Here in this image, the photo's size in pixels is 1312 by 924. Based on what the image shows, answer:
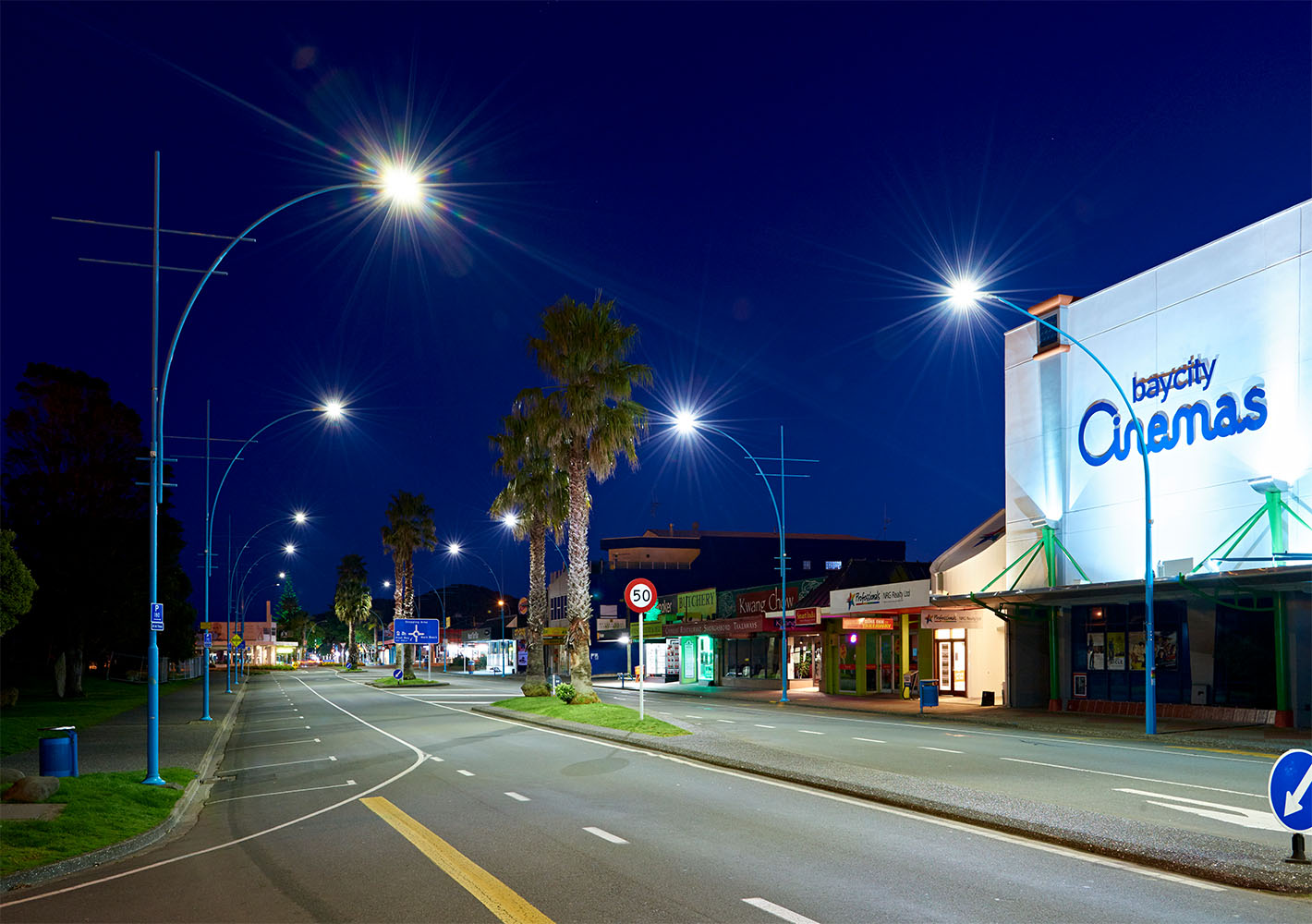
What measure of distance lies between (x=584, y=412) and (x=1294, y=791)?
25502 mm

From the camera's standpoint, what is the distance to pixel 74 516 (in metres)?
47.1

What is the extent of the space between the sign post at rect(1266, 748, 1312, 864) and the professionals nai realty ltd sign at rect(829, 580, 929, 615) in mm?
29890

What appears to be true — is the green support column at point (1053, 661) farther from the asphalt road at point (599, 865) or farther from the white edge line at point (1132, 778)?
the asphalt road at point (599, 865)

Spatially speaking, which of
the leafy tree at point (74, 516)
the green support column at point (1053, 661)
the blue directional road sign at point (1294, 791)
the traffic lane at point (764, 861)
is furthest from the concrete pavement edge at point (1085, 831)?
the leafy tree at point (74, 516)

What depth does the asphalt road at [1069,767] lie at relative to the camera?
12.8m

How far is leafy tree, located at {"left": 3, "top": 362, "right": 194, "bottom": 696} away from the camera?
1810 inches

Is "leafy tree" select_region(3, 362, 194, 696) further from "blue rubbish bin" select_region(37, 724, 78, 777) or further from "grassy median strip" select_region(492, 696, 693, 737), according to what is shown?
"blue rubbish bin" select_region(37, 724, 78, 777)

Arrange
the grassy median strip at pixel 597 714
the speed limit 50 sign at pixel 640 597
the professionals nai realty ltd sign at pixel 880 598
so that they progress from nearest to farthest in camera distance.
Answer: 1. the speed limit 50 sign at pixel 640 597
2. the grassy median strip at pixel 597 714
3. the professionals nai realty ltd sign at pixel 880 598

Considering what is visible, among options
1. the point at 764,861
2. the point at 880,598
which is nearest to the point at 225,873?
the point at 764,861

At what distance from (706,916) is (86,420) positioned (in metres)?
48.3

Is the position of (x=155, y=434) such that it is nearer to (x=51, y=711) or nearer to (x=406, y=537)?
(x=51, y=711)

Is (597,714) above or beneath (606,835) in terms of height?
beneath

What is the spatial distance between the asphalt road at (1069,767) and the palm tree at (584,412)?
535 cm

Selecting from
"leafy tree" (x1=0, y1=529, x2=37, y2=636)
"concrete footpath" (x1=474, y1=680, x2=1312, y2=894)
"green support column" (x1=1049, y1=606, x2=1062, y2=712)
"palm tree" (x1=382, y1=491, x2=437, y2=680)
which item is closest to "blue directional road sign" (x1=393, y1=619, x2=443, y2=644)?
"palm tree" (x1=382, y1=491, x2=437, y2=680)
